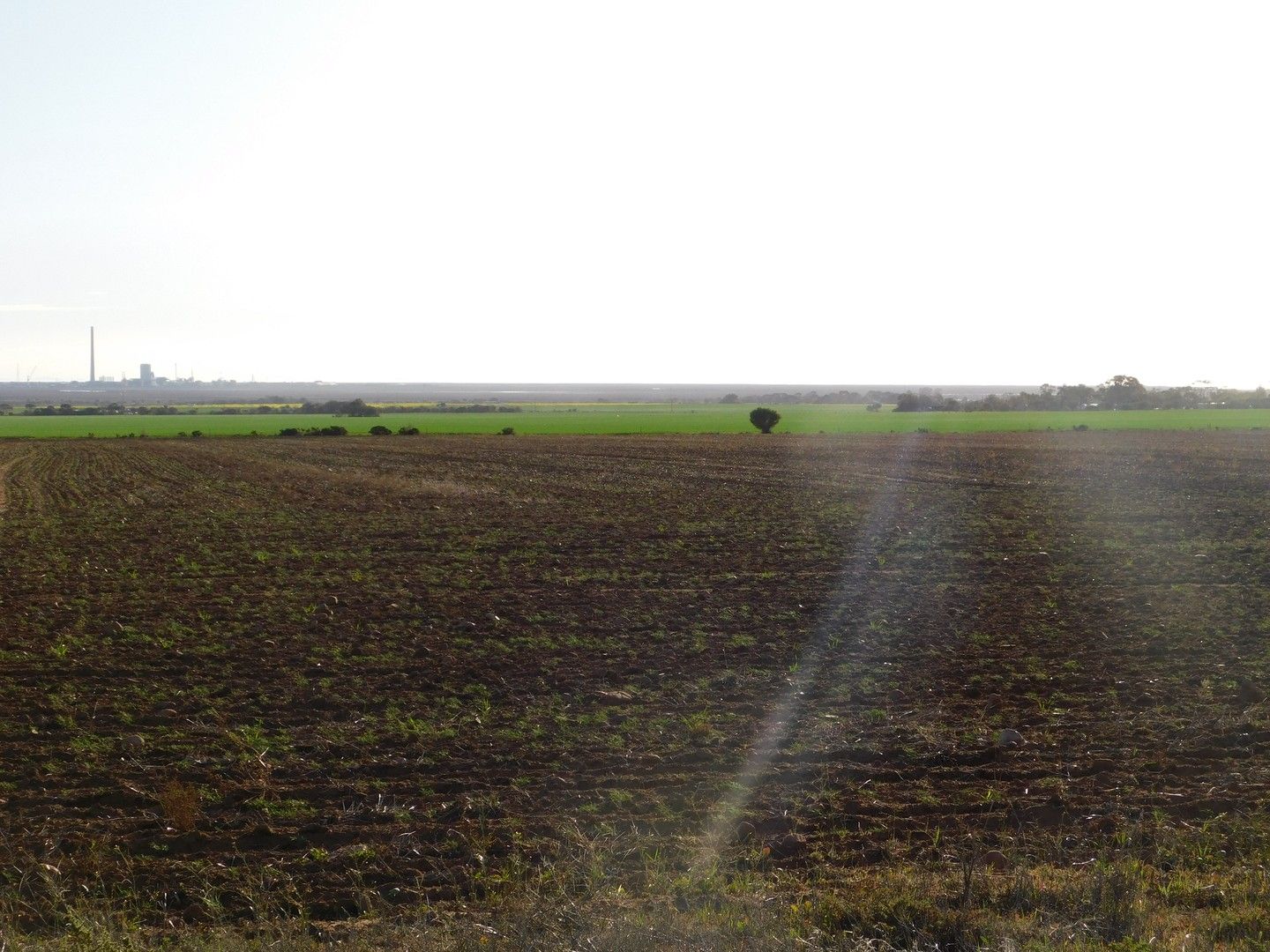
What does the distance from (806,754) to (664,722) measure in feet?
4.41

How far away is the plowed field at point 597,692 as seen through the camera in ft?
22.7

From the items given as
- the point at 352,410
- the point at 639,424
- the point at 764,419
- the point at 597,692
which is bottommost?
the point at 597,692

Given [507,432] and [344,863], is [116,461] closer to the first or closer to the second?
[507,432]

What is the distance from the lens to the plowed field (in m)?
6.91

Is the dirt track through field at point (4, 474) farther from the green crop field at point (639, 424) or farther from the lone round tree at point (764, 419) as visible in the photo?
the lone round tree at point (764, 419)

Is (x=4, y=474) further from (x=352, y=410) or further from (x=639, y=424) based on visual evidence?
(x=352, y=410)

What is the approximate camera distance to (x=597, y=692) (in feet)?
33.5

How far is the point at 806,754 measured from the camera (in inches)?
332

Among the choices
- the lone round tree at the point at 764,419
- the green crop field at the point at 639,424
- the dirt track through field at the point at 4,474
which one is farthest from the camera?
the green crop field at the point at 639,424

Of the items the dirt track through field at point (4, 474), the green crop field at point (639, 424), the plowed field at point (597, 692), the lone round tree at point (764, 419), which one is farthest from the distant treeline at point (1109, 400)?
the plowed field at point (597, 692)

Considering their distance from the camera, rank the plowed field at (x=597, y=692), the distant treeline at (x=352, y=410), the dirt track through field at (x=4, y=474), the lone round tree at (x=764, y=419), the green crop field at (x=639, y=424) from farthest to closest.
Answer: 1. the distant treeline at (x=352, y=410)
2. the green crop field at (x=639, y=424)
3. the lone round tree at (x=764, y=419)
4. the dirt track through field at (x=4, y=474)
5. the plowed field at (x=597, y=692)

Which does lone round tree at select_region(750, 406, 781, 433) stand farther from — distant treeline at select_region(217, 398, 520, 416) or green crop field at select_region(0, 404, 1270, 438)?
distant treeline at select_region(217, 398, 520, 416)

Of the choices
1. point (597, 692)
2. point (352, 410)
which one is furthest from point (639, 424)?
point (597, 692)

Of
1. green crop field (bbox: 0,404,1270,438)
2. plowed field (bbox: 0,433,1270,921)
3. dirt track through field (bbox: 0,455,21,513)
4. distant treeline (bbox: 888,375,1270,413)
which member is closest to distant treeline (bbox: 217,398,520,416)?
green crop field (bbox: 0,404,1270,438)
